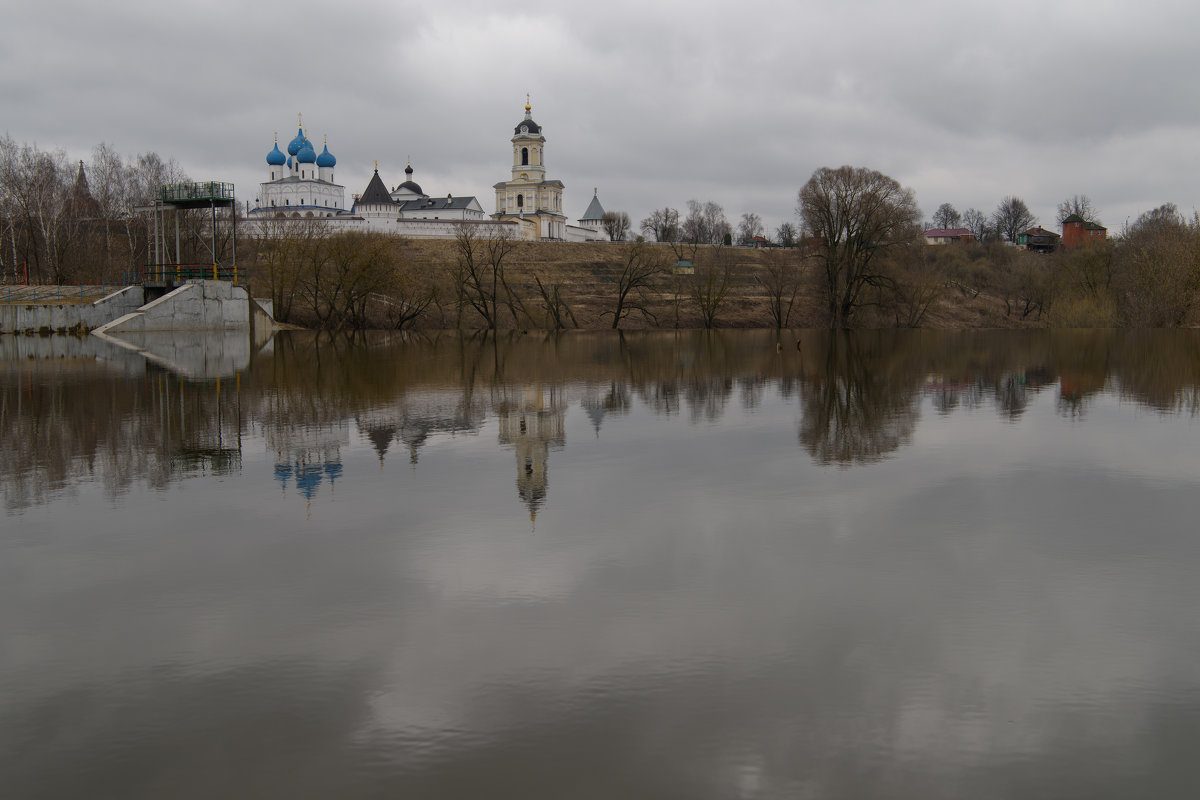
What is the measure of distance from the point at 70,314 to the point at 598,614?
1901 inches

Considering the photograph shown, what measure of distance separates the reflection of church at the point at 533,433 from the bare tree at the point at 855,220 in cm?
4852

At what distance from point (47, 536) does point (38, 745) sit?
4.37 m

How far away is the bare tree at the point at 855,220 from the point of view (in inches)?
2520

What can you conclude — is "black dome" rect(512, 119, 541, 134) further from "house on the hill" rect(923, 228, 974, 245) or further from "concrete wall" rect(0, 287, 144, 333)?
"concrete wall" rect(0, 287, 144, 333)

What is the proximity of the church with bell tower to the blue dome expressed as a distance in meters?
32.4

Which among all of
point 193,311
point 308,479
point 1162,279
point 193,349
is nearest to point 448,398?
point 308,479

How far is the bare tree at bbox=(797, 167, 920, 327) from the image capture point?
64.0m

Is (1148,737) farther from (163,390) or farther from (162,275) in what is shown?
(162,275)

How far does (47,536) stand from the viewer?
8289mm

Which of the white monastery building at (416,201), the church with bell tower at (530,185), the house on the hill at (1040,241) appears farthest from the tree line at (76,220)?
the house on the hill at (1040,241)

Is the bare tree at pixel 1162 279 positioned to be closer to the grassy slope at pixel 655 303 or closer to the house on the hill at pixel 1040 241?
the grassy slope at pixel 655 303

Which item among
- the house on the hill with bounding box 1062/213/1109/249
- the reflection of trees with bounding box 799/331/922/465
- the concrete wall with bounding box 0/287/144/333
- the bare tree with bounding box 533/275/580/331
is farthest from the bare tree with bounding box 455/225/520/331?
Answer: the house on the hill with bounding box 1062/213/1109/249

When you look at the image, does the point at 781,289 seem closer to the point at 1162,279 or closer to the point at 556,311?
the point at 556,311

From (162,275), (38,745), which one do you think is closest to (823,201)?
(162,275)
